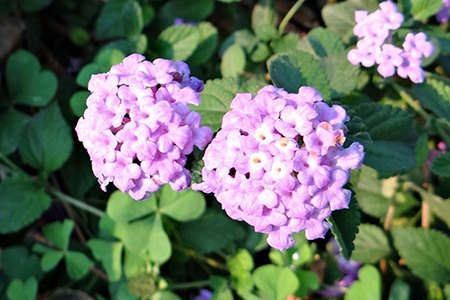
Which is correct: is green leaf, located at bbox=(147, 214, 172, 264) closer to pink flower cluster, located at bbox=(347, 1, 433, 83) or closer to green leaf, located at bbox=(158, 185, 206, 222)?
green leaf, located at bbox=(158, 185, 206, 222)

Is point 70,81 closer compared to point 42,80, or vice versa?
point 42,80

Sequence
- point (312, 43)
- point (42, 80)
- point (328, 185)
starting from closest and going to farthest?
point (328, 185), point (312, 43), point (42, 80)

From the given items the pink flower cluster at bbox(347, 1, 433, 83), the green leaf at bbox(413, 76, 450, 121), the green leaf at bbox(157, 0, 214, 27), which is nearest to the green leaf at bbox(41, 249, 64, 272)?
the green leaf at bbox(157, 0, 214, 27)

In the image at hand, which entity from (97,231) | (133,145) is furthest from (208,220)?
(133,145)

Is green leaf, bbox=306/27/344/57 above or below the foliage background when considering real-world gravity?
above

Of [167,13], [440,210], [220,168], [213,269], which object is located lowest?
[213,269]

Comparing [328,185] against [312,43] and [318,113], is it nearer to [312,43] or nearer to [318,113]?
[318,113]

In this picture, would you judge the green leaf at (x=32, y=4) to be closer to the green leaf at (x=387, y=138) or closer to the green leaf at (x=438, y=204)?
the green leaf at (x=387, y=138)
